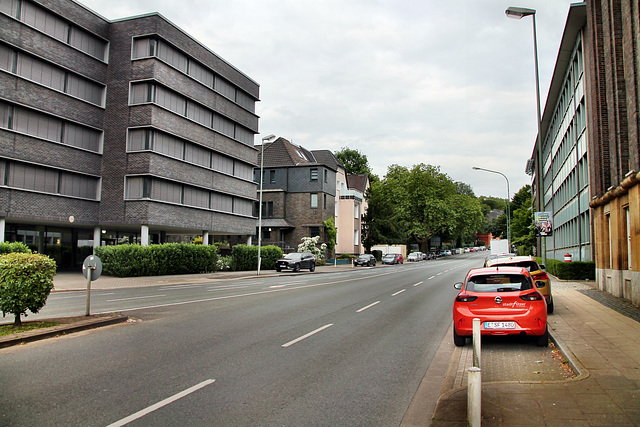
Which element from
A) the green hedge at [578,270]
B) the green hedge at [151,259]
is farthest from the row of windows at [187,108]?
the green hedge at [578,270]

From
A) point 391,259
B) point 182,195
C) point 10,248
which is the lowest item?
point 391,259

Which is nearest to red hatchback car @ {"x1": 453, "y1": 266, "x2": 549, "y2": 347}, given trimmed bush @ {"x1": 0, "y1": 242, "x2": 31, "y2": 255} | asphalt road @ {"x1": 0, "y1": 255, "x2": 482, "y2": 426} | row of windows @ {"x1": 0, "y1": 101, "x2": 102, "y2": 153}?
asphalt road @ {"x1": 0, "y1": 255, "x2": 482, "y2": 426}

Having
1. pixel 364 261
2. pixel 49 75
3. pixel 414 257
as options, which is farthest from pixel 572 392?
pixel 414 257

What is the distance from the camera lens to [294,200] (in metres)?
56.4

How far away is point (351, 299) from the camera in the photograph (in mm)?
16953

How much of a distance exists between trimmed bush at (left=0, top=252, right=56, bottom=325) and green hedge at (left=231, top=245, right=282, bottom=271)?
96.1 feet

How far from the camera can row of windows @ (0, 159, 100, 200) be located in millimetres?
28469

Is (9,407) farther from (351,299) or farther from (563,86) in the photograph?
(563,86)

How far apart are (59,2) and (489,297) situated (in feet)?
111

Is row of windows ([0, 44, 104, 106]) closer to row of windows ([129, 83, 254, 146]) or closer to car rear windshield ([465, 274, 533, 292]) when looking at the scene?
row of windows ([129, 83, 254, 146])

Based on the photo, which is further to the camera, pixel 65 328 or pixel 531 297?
pixel 65 328

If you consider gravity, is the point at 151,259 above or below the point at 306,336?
above

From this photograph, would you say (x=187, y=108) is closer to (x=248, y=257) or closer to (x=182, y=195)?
(x=182, y=195)

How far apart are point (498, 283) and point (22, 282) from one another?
9240 mm
